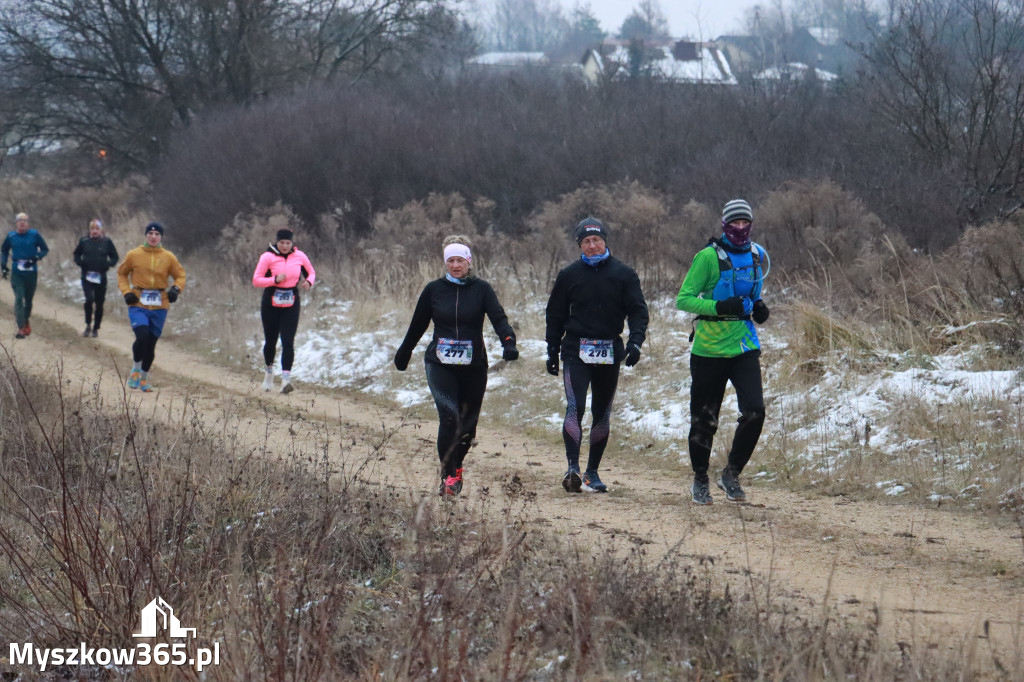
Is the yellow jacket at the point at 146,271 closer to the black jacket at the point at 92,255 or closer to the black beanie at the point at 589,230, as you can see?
the black jacket at the point at 92,255

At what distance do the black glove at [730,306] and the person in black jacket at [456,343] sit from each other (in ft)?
4.58

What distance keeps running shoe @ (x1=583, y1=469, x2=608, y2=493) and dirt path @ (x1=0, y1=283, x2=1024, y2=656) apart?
0.10m

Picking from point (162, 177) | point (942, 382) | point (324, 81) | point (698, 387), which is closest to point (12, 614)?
point (698, 387)

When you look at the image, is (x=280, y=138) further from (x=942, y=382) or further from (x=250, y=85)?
(x=942, y=382)

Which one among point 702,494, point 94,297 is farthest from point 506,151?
point 702,494

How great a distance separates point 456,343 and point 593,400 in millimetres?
1104

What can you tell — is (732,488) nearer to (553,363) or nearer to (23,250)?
(553,363)

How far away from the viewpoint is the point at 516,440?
1002 cm

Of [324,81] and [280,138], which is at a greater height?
[324,81]

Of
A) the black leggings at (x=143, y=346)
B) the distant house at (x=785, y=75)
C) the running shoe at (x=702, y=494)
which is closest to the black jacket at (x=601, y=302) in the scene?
the running shoe at (x=702, y=494)

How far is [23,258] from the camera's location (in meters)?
15.2

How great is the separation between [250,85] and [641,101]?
40.3 feet

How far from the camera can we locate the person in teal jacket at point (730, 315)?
6637 millimetres

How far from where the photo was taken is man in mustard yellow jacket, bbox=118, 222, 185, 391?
1145cm
